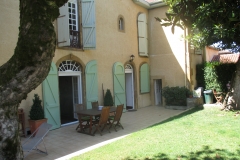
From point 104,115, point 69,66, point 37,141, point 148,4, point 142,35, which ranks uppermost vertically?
point 148,4

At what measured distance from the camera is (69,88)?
38.4ft

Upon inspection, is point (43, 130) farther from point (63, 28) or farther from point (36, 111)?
point (63, 28)

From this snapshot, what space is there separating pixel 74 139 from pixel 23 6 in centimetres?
495

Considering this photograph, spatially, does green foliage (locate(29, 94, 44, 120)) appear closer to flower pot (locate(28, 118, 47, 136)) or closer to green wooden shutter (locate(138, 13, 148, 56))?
flower pot (locate(28, 118, 47, 136))

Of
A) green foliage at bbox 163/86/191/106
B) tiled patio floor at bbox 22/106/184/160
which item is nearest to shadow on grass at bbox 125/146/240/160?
tiled patio floor at bbox 22/106/184/160

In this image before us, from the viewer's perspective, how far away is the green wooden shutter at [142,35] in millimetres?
13883

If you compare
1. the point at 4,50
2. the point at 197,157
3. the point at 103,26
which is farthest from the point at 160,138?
the point at 103,26

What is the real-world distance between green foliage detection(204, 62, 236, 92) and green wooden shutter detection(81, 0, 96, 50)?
25.5 ft

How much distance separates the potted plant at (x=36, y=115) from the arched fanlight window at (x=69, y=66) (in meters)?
2.03

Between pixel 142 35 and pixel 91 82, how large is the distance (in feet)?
17.7

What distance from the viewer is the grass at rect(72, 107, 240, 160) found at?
4945 millimetres

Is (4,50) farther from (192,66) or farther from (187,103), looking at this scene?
(192,66)

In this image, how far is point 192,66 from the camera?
1388 cm

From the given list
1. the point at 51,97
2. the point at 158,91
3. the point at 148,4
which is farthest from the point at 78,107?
the point at 148,4
